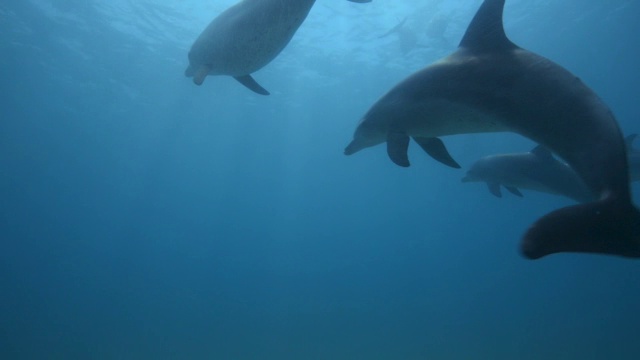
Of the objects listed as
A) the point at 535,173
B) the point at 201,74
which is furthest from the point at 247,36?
the point at 535,173

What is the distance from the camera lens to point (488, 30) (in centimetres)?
348

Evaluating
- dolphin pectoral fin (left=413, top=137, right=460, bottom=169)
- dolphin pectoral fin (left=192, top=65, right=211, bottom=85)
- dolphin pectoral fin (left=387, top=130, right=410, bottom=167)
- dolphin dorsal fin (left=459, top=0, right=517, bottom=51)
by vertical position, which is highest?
dolphin dorsal fin (left=459, top=0, right=517, bottom=51)

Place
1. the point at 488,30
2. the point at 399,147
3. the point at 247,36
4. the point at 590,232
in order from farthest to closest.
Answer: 1. the point at 399,147
2. the point at 247,36
3. the point at 488,30
4. the point at 590,232

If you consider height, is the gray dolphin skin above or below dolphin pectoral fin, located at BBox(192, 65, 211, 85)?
above

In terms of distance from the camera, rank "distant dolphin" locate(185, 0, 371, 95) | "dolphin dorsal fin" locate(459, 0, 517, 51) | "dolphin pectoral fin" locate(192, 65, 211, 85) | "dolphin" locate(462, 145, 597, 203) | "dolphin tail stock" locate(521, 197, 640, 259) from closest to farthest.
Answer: "dolphin tail stock" locate(521, 197, 640, 259), "dolphin dorsal fin" locate(459, 0, 517, 51), "distant dolphin" locate(185, 0, 371, 95), "dolphin pectoral fin" locate(192, 65, 211, 85), "dolphin" locate(462, 145, 597, 203)

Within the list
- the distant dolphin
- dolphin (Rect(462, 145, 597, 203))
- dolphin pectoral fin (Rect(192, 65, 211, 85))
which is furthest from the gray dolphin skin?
dolphin (Rect(462, 145, 597, 203))

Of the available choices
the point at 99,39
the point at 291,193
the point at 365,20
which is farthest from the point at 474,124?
the point at 291,193

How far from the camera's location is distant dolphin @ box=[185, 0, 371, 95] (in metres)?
3.83

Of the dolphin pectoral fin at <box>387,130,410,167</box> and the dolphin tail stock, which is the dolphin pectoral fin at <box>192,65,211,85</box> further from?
the dolphin tail stock

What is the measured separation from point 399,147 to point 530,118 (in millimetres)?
1500

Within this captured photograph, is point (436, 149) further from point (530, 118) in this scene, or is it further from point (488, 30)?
point (530, 118)

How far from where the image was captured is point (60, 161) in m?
56.5

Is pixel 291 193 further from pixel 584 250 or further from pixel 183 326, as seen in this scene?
pixel 584 250

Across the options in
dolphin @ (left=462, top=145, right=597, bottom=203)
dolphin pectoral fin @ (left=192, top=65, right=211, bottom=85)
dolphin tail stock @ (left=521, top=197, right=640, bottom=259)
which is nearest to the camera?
dolphin tail stock @ (left=521, top=197, right=640, bottom=259)
